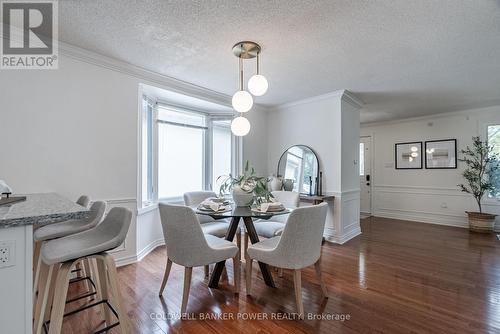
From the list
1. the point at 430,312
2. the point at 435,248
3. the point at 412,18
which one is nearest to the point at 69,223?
the point at 430,312

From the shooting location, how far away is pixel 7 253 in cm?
94

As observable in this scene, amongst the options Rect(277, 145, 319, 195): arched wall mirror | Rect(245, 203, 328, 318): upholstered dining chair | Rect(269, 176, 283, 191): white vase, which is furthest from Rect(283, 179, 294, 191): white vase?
Rect(245, 203, 328, 318): upholstered dining chair

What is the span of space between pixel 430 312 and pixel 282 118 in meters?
3.52

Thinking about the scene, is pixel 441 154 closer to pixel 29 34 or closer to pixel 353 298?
pixel 353 298

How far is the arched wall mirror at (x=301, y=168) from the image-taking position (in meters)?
3.96

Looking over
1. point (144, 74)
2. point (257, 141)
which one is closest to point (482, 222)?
point (257, 141)

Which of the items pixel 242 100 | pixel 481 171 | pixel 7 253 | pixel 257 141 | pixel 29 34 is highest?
pixel 29 34

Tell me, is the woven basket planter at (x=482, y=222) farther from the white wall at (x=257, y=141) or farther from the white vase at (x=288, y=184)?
the white wall at (x=257, y=141)

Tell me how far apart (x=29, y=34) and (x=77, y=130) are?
0.93m

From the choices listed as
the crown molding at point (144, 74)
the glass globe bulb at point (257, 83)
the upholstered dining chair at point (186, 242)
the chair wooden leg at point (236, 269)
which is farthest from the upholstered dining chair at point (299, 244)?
the crown molding at point (144, 74)

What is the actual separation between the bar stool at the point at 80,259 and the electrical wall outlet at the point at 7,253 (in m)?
0.25

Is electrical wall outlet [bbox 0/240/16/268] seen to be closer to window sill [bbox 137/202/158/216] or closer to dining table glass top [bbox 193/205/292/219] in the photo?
dining table glass top [bbox 193/205/292/219]

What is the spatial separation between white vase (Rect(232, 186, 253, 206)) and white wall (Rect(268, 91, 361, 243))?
1952mm

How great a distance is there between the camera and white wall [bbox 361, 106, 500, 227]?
470 cm
